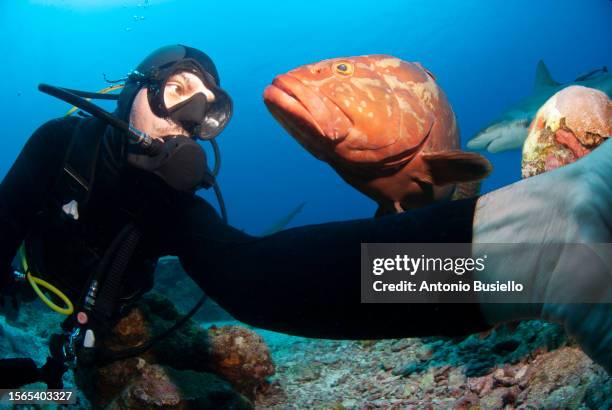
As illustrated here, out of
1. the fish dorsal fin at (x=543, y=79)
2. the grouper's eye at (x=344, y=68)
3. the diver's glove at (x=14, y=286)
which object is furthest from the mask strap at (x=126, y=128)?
the fish dorsal fin at (x=543, y=79)

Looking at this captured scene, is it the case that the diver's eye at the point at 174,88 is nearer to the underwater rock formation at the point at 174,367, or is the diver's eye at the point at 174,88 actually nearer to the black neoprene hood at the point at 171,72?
the black neoprene hood at the point at 171,72

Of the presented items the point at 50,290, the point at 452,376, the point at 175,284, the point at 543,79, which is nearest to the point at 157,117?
the point at 50,290

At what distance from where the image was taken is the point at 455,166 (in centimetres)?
250

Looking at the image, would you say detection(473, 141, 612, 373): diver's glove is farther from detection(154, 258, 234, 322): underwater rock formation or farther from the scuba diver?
detection(154, 258, 234, 322): underwater rock formation

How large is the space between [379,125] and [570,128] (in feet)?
5.01

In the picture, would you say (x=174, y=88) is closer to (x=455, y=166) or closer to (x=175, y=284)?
(x=455, y=166)

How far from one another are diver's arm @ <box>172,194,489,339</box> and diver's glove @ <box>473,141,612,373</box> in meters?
0.10

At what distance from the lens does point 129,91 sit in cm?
272

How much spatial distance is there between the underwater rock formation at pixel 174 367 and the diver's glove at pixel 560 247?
8.91ft

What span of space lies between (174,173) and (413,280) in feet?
5.54

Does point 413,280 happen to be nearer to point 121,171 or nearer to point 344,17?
point 121,171

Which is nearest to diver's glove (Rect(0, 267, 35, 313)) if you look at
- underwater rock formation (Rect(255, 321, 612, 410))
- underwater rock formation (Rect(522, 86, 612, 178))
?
underwater rock formation (Rect(255, 321, 612, 410))

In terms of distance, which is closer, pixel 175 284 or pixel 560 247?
pixel 560 247

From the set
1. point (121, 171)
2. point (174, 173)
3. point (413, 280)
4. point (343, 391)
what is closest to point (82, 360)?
point (121, 171)
